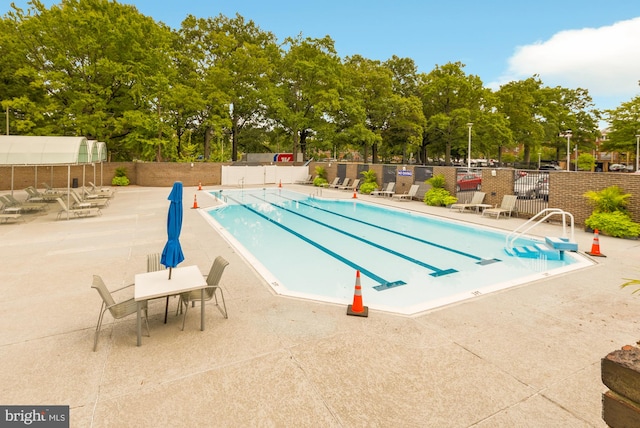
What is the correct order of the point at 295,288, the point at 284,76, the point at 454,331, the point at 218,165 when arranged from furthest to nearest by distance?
the point at 284,76, the point at 218,165, the point at 295,288, the point at 454,331

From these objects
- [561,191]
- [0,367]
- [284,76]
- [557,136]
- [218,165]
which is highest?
[284,76]

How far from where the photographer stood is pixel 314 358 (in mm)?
4273

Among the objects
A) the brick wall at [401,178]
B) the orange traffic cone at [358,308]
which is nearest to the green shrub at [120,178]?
the brick wall at [401,178]

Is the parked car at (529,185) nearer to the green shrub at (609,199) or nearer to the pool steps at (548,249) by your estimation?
the green shrub at (609,199)

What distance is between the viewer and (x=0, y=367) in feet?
13.4

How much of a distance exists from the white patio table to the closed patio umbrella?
0.25m

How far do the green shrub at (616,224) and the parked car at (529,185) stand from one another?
284cm

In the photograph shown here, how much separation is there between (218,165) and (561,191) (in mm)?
26347

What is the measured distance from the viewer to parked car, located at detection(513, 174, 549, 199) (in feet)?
47.1

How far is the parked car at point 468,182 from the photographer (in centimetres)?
1856

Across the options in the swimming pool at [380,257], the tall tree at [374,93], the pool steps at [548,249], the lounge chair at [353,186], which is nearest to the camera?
the swimming pool at [380,257]

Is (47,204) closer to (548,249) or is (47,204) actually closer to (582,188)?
(548,249)

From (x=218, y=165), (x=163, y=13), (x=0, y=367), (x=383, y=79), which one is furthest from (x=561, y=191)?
(x=163, y=13)

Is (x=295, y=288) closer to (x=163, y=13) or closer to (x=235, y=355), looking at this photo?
(x=235, y=355)
